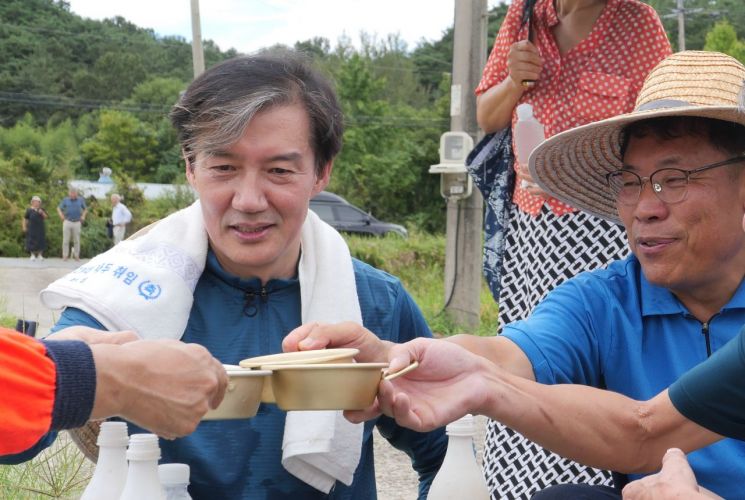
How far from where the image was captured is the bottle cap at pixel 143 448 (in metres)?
1.77

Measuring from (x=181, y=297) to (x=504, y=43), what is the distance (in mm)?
1959

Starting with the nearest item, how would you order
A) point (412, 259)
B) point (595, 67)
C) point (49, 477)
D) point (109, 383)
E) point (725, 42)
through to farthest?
point (109, 383) < point (595, 67) < point (49, 477) < point (412, 259) < point (725, 42)

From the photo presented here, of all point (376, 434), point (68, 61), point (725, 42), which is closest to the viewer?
point (376, 434)

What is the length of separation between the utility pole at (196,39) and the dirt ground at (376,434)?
4997 millimetres

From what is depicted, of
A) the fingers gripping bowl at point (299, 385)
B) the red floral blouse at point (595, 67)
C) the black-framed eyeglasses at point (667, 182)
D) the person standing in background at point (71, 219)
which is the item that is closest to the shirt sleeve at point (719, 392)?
the black-framed eyeglasses at point (667, 182)

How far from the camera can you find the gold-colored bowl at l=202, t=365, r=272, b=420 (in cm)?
177

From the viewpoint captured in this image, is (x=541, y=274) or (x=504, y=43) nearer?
(x=541, y=274)

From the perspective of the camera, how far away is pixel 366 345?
7.42 feet

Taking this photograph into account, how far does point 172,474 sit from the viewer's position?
1.94 metres

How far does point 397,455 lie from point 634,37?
2.96 metres

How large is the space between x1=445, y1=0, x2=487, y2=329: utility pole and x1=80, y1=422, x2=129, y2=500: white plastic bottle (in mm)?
7198

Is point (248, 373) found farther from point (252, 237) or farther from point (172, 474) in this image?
point (252, 237)

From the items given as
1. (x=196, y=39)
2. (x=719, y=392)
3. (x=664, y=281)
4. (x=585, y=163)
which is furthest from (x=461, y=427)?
(x=196, y=39)

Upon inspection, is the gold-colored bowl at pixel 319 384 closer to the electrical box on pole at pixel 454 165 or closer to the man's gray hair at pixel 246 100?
the man's gray hair at pixel 246 100
